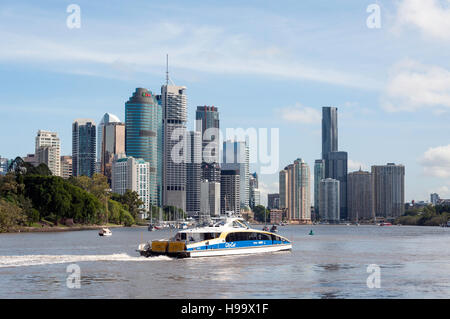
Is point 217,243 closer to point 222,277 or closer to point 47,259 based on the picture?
point 47,259

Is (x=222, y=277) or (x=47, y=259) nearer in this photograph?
(x=222, y=277)

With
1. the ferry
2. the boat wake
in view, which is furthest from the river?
the ferry

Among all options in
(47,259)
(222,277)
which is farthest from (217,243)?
(222,277)

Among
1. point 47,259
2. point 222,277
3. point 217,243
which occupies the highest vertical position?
point 217,243

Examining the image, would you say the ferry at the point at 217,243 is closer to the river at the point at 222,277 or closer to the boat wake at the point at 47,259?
the river at the point at 222,277

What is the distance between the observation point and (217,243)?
79688 millimetres

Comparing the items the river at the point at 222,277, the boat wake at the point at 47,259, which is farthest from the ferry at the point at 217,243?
the boat wake at the point at 47,259

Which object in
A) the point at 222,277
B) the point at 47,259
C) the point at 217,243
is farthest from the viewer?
the point at 217,243

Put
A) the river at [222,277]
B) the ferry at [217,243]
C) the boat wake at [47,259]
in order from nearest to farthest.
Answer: the river at [222,277]
the boat wake at [47,259]
the ferry at [217,243]

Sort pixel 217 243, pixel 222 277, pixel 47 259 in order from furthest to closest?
1. pixel 217 243
2. pixel 47 259
3. pixel 222 277

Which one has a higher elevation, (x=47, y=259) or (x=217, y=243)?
(x=217, y=243)

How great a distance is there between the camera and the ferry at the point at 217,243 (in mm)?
75938

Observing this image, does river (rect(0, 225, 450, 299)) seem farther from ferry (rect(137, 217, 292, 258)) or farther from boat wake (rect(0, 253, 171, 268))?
ferry (rect(137, 217, 292, 258))
